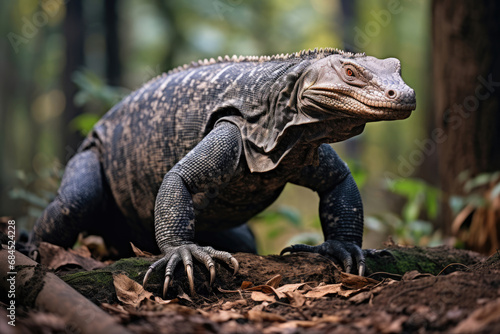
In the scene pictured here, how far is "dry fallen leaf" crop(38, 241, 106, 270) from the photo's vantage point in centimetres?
588

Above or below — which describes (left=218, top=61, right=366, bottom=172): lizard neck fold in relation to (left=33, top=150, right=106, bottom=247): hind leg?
above

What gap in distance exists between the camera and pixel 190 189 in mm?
5379

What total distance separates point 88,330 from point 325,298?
82.2 inches

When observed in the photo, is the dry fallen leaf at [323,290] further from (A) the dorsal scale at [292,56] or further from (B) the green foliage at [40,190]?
(B) the green foliage at [40,190]

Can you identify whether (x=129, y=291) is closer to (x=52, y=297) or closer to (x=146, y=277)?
(x=146, y=277)

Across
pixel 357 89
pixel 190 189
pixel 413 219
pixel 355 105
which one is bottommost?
pixel 413 219

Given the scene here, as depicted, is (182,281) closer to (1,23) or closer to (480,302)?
(480,302)

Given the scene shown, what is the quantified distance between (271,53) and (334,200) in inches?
889

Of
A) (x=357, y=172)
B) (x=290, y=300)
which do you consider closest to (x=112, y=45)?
(x=357, y=172)

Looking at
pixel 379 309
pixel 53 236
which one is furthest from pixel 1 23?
pixel 379 309

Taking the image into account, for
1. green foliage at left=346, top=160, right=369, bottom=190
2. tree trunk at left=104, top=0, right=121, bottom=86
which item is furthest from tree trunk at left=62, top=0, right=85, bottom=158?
green foliage at left=346, top=160, right=369, bottom=190

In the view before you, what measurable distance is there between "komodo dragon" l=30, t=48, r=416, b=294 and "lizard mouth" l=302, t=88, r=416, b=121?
0.01 m

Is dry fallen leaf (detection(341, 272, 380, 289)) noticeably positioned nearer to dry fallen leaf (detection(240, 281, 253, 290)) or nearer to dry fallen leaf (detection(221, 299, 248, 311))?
dry fallen leaf (detection(240, 281, 253, 290))

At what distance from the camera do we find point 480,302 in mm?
3436
